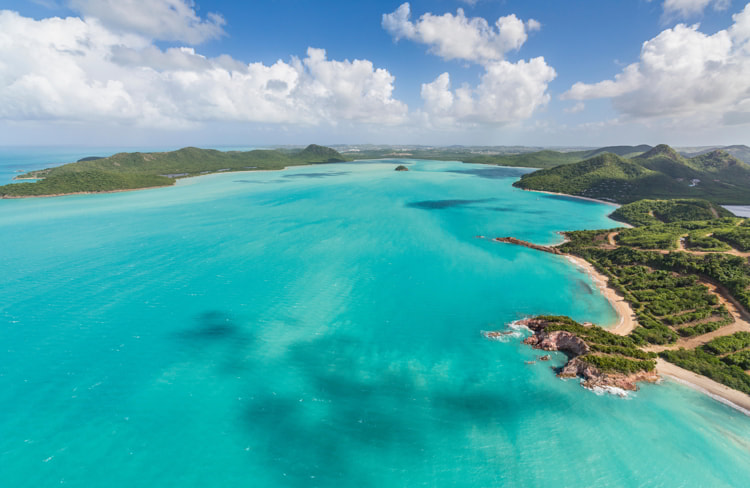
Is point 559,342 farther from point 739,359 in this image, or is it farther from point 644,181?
point 644,181

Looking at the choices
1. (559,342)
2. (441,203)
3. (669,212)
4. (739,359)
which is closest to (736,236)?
(739,359)

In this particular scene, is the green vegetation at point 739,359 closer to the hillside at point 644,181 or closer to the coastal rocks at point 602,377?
the coastal rocks at point 602,377

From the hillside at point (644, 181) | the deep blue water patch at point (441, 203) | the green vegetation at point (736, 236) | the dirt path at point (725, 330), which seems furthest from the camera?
the hillside at point (644, 181)

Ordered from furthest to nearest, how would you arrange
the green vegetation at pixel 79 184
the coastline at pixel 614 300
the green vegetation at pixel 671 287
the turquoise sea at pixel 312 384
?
the green vegetation at pixel 79 184 < the coastline at pixel 614 300 < the green vegetation at pixel 671 287 < the turquoise sea at pixel 312 384

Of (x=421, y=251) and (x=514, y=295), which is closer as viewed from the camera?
(x=514, y=295)

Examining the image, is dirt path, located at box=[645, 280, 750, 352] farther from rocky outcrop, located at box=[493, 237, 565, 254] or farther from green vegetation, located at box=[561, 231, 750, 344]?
rocky outcrop, located at box=[493, 237, 565, 254]

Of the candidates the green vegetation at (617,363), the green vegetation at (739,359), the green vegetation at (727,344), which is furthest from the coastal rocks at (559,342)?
the green vegetation at (727,344)

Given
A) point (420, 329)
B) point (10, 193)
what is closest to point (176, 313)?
point (420, 329)

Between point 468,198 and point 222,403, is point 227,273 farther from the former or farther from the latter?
point 468,198
